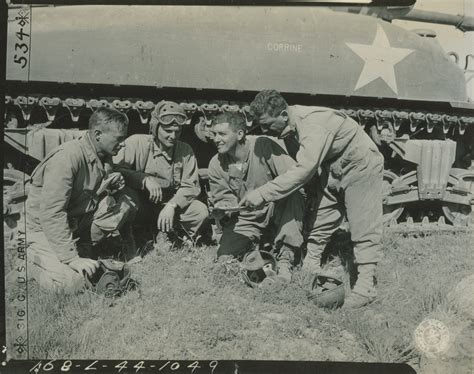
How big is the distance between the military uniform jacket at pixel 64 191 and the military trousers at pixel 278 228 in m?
1.41

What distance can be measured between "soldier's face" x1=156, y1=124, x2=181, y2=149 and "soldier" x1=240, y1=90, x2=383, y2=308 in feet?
3.61

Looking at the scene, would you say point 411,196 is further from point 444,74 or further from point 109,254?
point 109,254

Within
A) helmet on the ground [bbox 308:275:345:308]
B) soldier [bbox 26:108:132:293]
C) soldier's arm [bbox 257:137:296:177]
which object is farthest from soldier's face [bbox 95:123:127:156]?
helmet on the ground [bbox 308:275:345:308]

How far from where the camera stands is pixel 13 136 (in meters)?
6.61

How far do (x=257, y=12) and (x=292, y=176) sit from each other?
222 cm

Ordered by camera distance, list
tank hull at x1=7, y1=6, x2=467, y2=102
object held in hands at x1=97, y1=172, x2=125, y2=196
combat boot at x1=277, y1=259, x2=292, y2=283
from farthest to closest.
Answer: tank hull at x1=7, y1=6, x2=467, y2=102
combat boot at x1=277, y1=259, x2=292, y2=283
object held in hands at x1=97, y1=172, x2=125, y2=196

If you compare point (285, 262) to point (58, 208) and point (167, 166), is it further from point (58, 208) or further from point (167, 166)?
point (58, 208)

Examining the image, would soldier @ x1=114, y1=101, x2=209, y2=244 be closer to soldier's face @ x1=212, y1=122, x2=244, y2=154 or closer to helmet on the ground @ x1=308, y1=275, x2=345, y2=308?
soldier's face @ x1=212, y1=122, x2=244, y2=154

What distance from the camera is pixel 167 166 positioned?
634cm

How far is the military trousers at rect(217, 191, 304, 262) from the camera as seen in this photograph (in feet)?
19.7

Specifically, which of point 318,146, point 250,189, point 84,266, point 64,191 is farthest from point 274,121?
point 84,266

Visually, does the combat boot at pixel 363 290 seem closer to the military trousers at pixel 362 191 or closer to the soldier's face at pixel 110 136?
the military trousers at pixel 362 191

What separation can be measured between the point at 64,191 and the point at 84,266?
2.28 feet

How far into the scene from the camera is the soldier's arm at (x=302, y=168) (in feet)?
17.6
